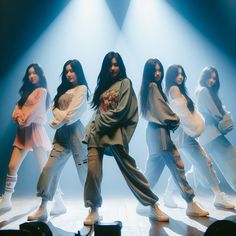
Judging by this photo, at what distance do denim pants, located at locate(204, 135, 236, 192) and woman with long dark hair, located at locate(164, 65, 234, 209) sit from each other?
26 centimetres

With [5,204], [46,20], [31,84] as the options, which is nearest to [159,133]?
[31,84]

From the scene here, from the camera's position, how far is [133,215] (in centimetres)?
377

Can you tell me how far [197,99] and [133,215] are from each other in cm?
170

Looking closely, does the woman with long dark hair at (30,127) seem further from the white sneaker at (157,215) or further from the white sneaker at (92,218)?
the white sneaker at (157,215)

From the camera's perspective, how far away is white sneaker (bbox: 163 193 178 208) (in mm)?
4145

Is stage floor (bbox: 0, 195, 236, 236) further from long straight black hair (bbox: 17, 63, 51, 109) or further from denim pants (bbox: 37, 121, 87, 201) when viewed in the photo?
long straight black hair (bbox: 17, 63, 51, 109)

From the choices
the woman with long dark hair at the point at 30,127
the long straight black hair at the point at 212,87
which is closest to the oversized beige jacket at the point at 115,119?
the woman with long dark hair at the point at 30,127

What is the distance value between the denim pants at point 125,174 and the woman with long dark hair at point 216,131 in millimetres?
1337

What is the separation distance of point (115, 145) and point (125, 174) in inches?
12.3

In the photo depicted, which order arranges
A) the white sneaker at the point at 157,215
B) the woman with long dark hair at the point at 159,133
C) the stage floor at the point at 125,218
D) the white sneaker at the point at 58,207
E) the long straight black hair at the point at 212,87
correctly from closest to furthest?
1. the stage floor at the point at 125,218
2. the white sneaker at the point at 157,215
3. the woman with long dark hair at the point at 159,133
4. the white sneaker at the point at 58,207
5. the long straight black hair at the point at 212,87

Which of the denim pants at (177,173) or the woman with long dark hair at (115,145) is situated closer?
the woman with long dark hair at (115,145)

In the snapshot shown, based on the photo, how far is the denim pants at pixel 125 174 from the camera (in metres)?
3.22

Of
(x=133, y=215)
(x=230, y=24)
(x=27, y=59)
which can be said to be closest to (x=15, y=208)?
(x=133, y=215)

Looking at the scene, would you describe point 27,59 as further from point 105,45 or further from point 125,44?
point 125,44
